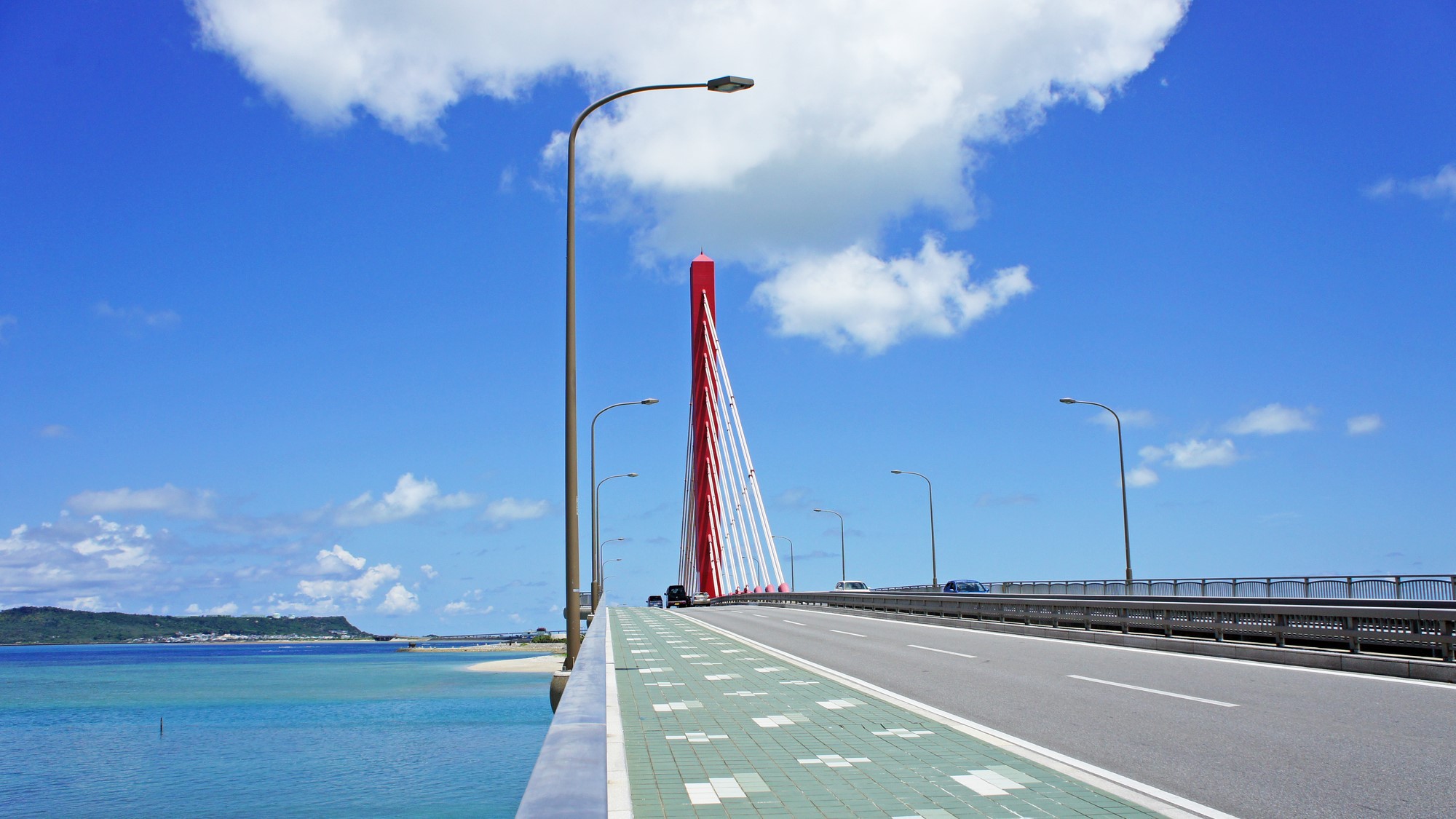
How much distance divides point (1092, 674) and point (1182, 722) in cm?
490

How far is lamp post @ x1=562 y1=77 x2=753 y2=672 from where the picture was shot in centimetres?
1420

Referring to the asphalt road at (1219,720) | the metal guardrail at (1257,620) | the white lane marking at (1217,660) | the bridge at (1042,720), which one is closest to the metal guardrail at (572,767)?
the bridge at (1042,720)

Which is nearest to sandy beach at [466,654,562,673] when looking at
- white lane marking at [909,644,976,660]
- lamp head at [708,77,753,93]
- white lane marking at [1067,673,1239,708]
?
white lane marking at [909,644,976,660]

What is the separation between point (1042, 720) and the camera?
10.0m

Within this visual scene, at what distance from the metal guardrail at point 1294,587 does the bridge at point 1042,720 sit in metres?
1.15

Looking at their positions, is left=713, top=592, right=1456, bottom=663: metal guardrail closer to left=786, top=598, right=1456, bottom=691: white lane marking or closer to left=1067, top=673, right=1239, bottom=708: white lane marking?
Result: left=786, top=598, right=1456, bottom=691: white lane marking

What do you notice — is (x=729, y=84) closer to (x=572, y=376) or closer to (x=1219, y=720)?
(x=572, y=376)

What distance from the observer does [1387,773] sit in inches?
279

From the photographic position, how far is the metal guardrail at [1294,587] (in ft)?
80.1

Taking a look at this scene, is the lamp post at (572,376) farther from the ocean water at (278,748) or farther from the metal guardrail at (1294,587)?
the metal guardrail at (1294,587)

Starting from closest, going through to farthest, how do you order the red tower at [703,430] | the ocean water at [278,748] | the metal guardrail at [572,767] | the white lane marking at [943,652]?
1. the metal guardrail at [572,767]
2. the white lane marking at [943,652]
3. the ocean water at [278,748]
4. the red tower at [703,430]

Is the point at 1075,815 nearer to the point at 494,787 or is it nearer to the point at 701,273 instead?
the point at 494,787

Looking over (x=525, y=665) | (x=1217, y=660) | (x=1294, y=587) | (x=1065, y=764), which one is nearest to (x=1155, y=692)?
(x=1217, y=660)

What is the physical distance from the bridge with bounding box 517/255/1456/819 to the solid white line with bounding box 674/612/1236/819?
0.11ft
